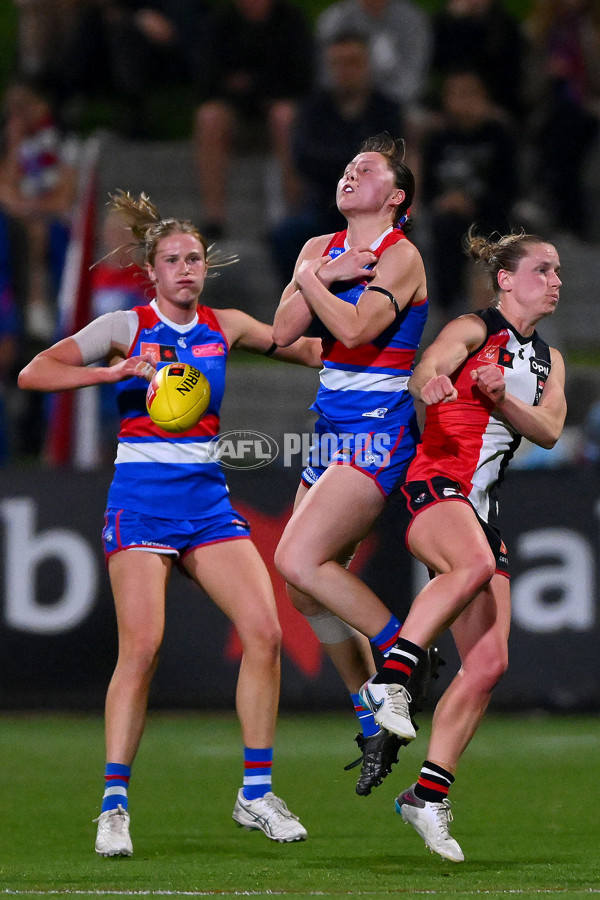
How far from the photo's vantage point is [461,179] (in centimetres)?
1316

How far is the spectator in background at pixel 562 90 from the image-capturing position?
14211 millimetres

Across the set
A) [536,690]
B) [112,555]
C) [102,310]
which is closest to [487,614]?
[112,555]

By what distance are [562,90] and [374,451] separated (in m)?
9.19

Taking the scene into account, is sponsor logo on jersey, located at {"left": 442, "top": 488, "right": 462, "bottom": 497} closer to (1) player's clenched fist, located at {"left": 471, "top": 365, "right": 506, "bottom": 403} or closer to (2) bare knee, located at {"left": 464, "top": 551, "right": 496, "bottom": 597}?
(2) bare knee, located at {"left": 464, "top": 551, "right": 496, "bottom": 597}

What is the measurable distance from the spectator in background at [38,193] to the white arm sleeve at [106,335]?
23.9ft

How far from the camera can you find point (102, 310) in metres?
12.3

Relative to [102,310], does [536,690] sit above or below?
below

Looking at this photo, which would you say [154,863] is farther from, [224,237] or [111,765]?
[224,237]

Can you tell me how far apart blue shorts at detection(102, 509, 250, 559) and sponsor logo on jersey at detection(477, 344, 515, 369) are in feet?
4.19

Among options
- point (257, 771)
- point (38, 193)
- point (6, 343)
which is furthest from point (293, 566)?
point (38, 193)

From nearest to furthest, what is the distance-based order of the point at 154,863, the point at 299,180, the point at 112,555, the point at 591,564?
1. the point at 154,863
2. the point at 112,555
3. the point at 591,564
4. the point at 299,180

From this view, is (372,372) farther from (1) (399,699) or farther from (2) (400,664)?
(1) (399,699)

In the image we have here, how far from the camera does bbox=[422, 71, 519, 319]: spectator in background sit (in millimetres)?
12969

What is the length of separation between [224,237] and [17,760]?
22.8 ft
